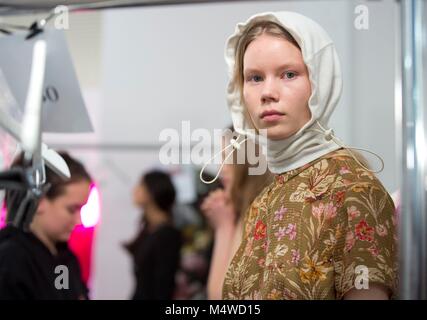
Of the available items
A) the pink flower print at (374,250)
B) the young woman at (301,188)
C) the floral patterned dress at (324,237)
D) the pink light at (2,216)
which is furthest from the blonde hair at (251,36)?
the pink light at (2,216)

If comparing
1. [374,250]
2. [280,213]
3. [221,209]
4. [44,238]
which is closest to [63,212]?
[44,238]

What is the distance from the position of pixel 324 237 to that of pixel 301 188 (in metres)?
0.08

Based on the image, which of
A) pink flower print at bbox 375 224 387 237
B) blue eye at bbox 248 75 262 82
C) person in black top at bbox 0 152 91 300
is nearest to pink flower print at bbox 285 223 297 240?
pink flower print at bbox 375 224 387 237

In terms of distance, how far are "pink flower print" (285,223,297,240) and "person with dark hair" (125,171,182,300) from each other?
388 millimetres

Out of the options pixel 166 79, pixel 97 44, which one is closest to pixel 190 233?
pixel 166 79

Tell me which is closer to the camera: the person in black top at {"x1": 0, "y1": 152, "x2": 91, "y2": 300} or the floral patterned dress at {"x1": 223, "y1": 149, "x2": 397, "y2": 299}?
the floral patterned dress at {"x1": 223, "y1": 149, "x2": 397, "y2": 299}

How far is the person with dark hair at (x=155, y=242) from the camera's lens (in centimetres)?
119

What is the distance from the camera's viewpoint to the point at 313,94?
30.6 inches

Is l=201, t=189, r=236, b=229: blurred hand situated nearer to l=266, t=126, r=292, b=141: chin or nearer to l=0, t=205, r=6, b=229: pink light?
l=266, t=126, r=292, b=141: chin

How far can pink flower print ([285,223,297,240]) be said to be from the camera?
2.44 ft
